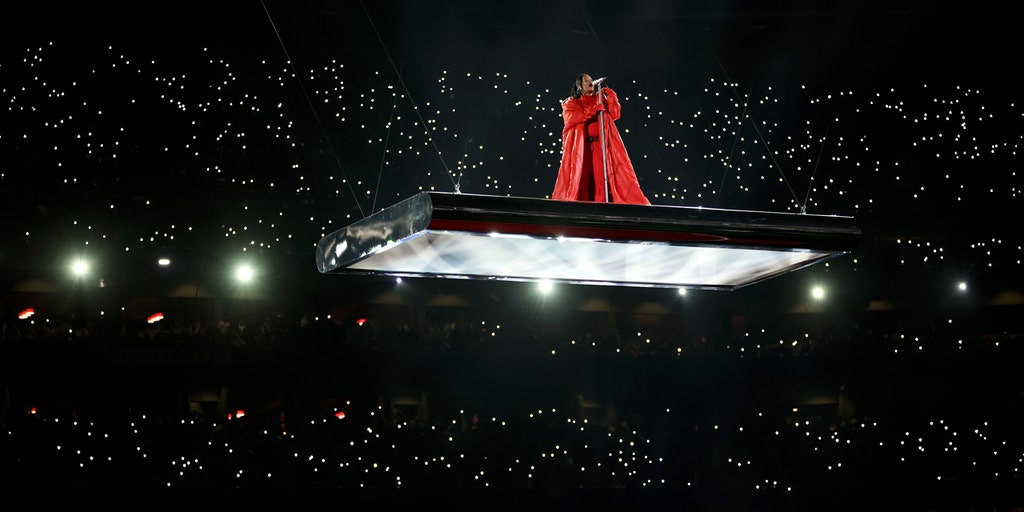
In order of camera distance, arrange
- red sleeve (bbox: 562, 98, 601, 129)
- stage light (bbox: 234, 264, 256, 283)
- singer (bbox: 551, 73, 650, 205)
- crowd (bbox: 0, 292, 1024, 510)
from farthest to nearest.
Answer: stage light (bbox: 234, 264, 256, 283) → crowd (bbox: 0, 292, 1024, 510) → red sleeve (bbox: 562, 98, 601, 129) → singer (bbox: 551, 73, 650, 205)

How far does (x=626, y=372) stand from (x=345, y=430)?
3.41m

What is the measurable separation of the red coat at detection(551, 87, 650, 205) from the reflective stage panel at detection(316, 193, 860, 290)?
1.42 feet

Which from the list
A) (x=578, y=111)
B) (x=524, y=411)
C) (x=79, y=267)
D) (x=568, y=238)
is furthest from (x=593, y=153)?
(x=79, y=267)

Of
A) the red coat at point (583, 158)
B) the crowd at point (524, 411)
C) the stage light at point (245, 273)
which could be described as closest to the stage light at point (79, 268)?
the crowd at point (524, 411)

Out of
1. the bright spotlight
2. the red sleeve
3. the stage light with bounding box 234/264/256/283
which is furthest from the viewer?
the stage light with bounding box 234/264/256/283

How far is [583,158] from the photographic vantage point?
545 cm

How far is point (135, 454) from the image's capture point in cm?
921

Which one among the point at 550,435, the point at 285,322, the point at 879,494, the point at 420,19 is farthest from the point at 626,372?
the point at 420,19

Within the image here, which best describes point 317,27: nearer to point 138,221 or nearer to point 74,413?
point 138,221

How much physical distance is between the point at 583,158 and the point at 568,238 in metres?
1.29

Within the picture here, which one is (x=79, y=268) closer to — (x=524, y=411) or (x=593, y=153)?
(x=524, y=411)

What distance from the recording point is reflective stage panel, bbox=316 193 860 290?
411cm

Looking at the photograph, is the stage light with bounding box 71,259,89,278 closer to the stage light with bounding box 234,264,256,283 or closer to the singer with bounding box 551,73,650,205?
the stage light with bounding box 234,264,256,283

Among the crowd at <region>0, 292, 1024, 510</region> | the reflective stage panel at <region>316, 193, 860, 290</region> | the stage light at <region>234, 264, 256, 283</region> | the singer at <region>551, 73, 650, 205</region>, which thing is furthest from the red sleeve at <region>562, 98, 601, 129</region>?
the stage light at <region>234, 264, 256, 283</region>
